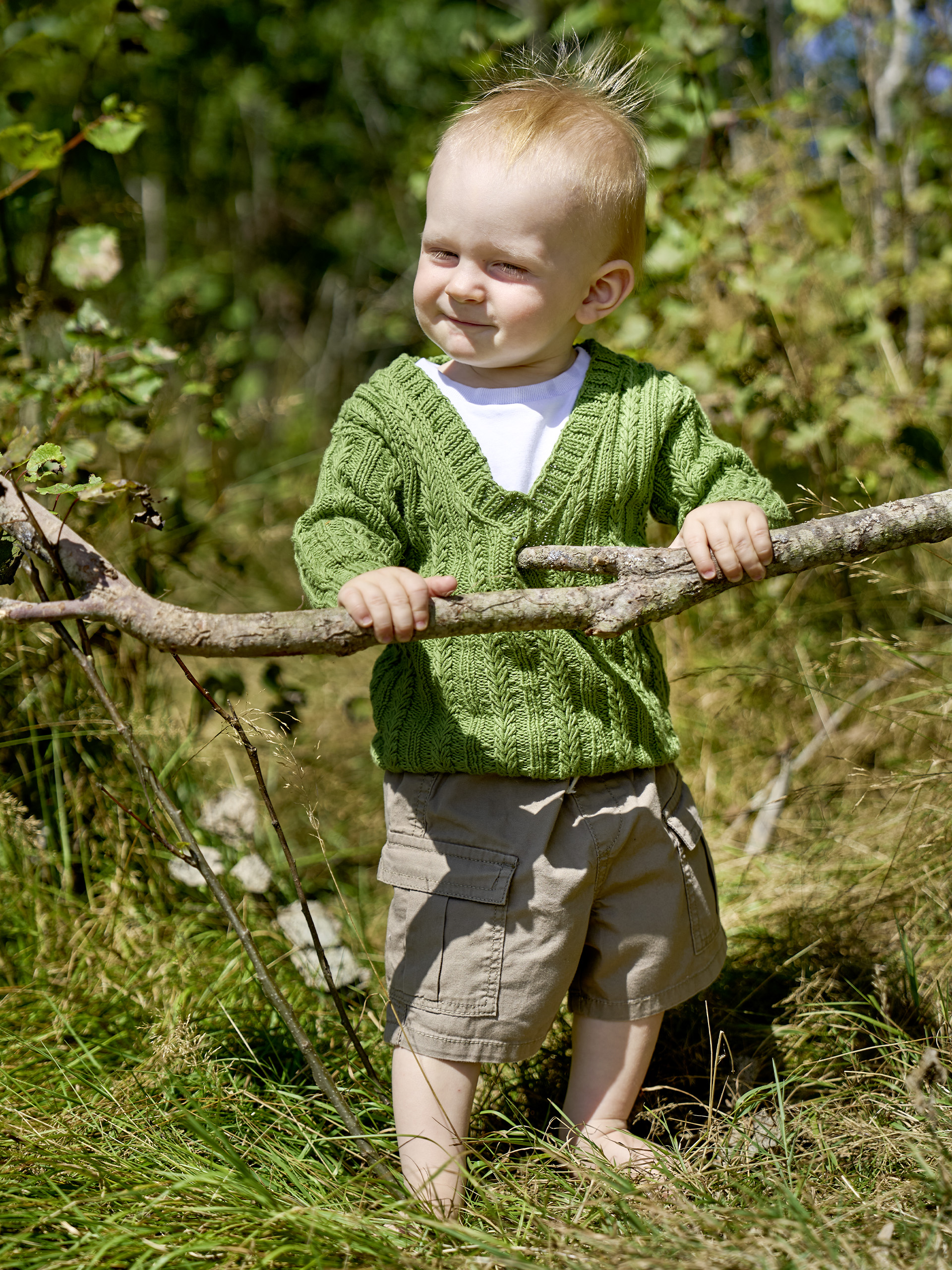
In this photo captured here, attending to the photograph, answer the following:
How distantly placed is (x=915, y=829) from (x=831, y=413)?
4.33 feet

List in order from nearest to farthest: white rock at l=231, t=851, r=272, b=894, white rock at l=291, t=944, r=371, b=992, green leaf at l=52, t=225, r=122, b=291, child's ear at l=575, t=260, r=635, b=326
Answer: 1. child's ear at l=575, t=260, r=635, b=326
2. white rock at l=291, t=944, r=371, b=992
3. white rock at l=231, t=851, r=272, b=894
4. green leaf at l=52, t=225, r=122, b=291

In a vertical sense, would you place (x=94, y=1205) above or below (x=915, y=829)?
below

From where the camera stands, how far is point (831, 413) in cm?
287

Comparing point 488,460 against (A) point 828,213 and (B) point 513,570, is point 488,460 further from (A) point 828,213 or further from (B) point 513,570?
(A) point 828,213

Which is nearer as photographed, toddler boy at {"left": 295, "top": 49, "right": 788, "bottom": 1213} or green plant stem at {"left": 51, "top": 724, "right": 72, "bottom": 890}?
toddler boy at {"left": 295, "top": 49, "right": 788, "bottom": 1213}

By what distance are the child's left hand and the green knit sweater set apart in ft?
0.49

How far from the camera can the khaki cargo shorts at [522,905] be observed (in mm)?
1438

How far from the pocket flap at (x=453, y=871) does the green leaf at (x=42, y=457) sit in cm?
70

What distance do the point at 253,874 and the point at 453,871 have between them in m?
0.85

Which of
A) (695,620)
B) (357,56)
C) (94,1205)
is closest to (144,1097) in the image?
(94,1205)

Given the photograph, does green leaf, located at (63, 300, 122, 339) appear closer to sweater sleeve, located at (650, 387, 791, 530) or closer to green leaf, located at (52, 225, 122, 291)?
green leaf, located at (52, 225, 122, 291)

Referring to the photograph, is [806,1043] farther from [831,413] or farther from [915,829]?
[831,413]

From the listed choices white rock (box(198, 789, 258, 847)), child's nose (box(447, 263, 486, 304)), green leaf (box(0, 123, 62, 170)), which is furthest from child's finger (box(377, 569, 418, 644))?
green leaf (box(0, 123, 62, 170))

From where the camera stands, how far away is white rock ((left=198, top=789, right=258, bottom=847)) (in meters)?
2.25
